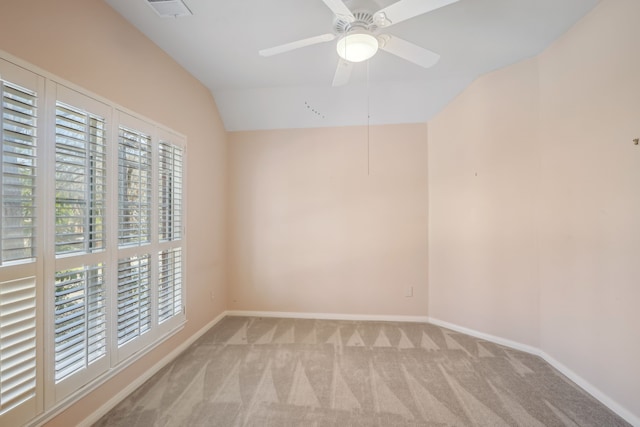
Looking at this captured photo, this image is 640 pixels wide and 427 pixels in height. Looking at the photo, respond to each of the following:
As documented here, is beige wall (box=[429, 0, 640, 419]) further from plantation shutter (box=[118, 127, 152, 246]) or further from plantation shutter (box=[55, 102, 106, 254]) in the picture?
plantation shutter (box=[55, 102, 106, 254])

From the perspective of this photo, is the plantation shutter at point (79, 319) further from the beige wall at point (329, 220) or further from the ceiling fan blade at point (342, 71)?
the ceiling fan blade at point (342, 71)

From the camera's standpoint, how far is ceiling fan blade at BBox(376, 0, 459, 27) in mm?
1257

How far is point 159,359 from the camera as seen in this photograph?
7.32 feet

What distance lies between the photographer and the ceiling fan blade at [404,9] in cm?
126

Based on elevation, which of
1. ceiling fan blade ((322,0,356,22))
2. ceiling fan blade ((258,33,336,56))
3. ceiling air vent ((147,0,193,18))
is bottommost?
ceiling fan blade ((258,33,336,56))

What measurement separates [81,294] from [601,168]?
141 inches

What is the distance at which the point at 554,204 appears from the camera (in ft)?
7.33

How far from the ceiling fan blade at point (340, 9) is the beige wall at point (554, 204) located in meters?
1.85

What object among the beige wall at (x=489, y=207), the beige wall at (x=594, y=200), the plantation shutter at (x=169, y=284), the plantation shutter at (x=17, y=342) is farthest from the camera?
the beige wall at (x=489, y=207)

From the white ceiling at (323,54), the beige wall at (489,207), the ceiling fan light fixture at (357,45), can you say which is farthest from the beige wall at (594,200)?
the ceiling fan light fixture at (357,45)

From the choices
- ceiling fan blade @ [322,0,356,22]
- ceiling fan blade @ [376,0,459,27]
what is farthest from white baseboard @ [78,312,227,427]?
ceiling fan blade @ [376,0,459,27]

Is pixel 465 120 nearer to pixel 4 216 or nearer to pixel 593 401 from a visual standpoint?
pixel 593 401

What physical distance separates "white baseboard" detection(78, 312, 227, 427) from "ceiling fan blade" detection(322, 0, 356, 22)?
281 centimetres

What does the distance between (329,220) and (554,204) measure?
87.1 inches
